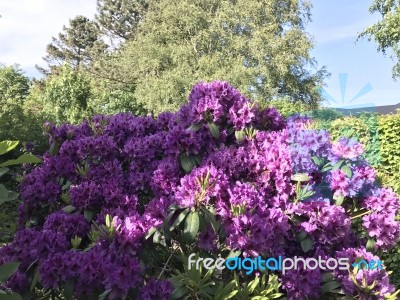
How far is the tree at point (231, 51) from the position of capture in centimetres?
2045

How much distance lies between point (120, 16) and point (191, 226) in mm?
33946

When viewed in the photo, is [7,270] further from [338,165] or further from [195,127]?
[338,165]

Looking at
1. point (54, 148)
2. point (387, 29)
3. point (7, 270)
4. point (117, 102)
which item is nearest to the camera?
point (7, 270)

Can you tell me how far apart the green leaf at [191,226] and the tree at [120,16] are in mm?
32373

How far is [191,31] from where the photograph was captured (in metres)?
22.7

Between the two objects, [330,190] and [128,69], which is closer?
[330,190]

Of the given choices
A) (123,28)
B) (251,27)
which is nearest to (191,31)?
(251,27)

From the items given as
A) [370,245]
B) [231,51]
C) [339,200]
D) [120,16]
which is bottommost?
[370,245]

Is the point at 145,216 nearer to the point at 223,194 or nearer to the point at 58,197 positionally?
the point at 223,194

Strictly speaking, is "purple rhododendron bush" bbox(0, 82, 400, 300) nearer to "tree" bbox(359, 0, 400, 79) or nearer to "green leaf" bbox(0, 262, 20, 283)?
"green leaf" bbox(0, 262, 20, 283)

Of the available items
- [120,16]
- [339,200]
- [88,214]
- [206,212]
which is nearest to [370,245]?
[339,200]

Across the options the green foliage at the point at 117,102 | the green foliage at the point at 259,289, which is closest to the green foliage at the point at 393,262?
the green foliage at the point at 259,289

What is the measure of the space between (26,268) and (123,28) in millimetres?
33290

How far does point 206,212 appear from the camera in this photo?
6.28ft
